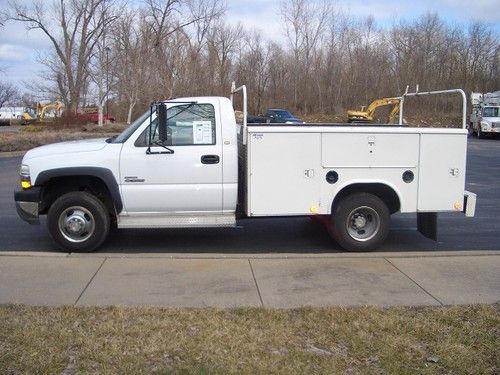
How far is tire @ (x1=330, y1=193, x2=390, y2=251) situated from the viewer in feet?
23.8

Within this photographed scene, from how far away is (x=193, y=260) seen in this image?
6.75m

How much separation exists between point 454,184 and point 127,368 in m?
5.14

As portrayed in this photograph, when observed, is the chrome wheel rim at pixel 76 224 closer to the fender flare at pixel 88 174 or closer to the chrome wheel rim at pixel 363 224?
the fender flare at pixel 88 174

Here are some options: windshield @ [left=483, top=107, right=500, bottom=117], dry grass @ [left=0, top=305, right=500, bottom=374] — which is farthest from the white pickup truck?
windshield @ [left=483, top=107, right=500, bottom=117]

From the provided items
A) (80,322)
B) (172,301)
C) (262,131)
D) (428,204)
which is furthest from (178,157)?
(428,204)

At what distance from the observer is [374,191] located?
7422 millimetres

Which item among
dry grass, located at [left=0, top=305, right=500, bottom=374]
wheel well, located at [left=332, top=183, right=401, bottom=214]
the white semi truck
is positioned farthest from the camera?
the white semi truck

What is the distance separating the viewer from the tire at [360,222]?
7.25 m

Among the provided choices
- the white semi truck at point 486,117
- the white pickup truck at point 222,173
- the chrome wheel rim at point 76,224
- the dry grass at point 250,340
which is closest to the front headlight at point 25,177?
the white pickup truck at point 222,173

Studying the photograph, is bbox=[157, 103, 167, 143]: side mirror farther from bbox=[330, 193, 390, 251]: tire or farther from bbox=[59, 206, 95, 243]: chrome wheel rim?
bbox=[330, 193, 390, 251]: tire

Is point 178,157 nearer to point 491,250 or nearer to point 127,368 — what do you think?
point 127,368

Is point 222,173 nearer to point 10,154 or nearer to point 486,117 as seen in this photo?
point 10,154

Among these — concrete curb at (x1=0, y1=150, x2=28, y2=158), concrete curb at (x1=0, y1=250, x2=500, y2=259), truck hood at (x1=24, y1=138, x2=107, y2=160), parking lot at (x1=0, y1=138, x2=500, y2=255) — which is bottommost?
parking lot at (x1=0, y1=138, x2=500, y2=255)

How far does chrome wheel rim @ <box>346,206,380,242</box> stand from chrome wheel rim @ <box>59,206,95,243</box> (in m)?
3.36
